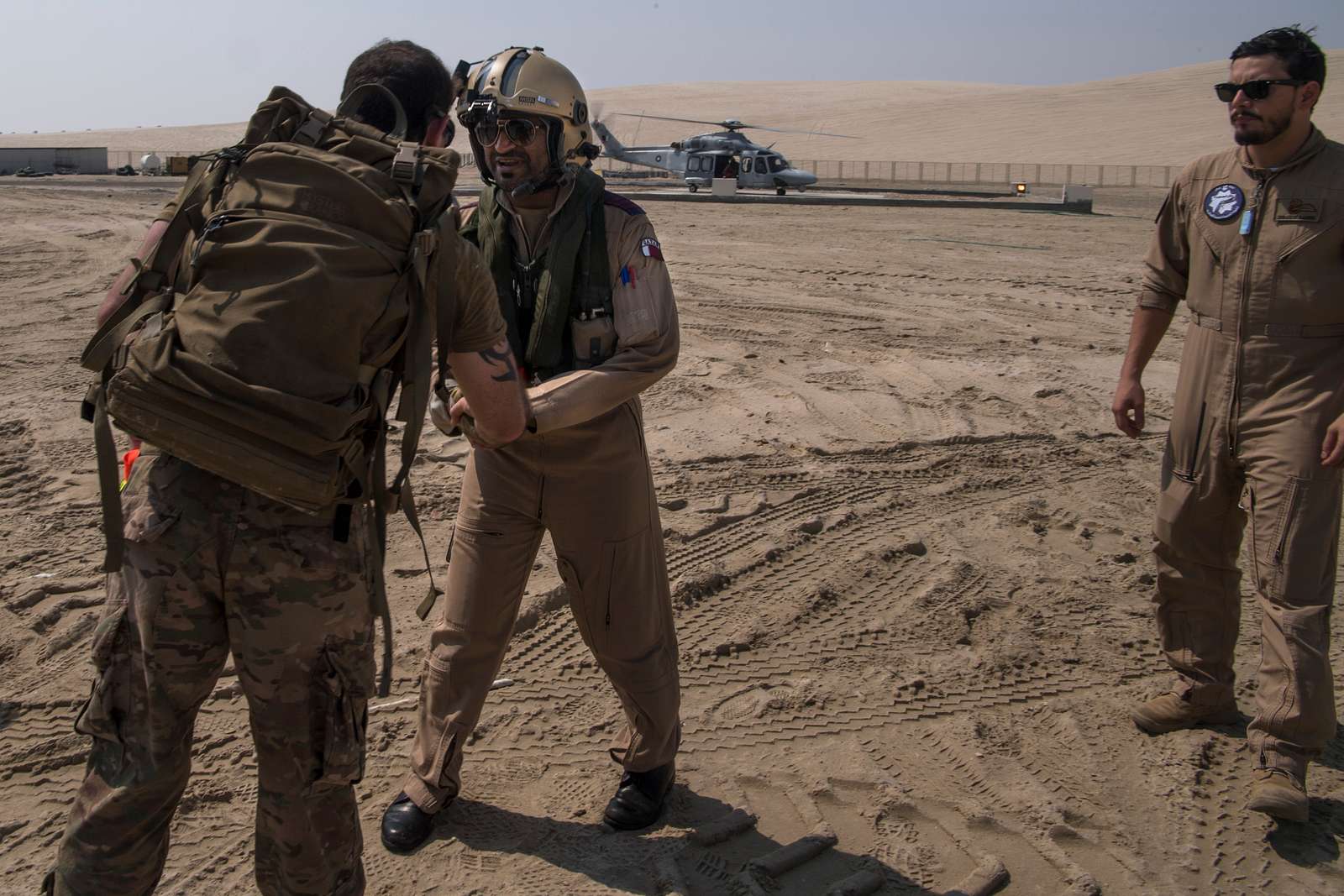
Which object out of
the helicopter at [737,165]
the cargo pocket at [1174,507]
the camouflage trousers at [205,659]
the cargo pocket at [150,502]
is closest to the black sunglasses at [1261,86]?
the cargo pocket at [1174,507]

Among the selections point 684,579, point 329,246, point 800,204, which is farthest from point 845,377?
point 800,204

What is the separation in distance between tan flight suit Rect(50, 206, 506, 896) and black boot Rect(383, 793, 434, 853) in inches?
34.4

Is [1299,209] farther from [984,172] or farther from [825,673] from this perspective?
[984,172]

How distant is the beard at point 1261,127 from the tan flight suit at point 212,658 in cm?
254

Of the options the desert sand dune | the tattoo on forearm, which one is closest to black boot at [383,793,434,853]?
the tattoo on forearm

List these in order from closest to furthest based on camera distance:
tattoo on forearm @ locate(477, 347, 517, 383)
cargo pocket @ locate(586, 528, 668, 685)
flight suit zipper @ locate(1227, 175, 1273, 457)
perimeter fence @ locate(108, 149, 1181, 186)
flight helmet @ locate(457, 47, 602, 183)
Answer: tattoo on forearm @ locate(477, 347, 517, 383) → flight helmet @ locate(457, 47, 602, 183) → cargo pocket @ locate(586, 528, 668, 685) → flight suit zipper @ locate(1227, 175, 1273, 457) → perimeter fence @ locate(108, 149, 1181, 186)

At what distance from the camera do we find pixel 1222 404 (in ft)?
11.6

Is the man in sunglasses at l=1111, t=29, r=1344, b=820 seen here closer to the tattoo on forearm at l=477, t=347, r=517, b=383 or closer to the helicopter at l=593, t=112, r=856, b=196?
the tattoo on forearm at l=477, t=347, r=517, b=383

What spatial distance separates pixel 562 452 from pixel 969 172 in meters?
51.3

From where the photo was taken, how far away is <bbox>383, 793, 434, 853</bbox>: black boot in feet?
10.1

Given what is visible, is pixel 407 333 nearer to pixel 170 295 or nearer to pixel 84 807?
pixel 170 295

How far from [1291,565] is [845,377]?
489 cm

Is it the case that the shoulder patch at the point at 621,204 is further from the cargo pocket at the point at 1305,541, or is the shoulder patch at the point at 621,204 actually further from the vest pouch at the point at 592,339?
the cargo pocket at the point at 1305,541

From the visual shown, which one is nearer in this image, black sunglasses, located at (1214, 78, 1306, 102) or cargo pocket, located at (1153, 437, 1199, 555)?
black sunglasses, located at (1214, 78, 1306, 102)
